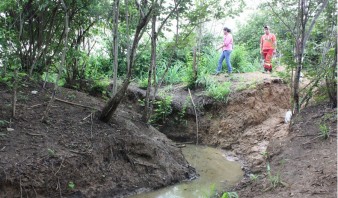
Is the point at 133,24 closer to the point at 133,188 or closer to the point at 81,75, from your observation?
the point at 81,75

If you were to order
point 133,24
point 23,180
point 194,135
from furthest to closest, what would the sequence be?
point 194,135
point 133,24
point 23,180


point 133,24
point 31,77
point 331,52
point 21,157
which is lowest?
point 21,157

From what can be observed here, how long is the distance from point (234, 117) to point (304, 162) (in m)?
4.01

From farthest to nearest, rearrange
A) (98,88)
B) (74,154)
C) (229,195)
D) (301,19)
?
1. (98,88)
2. (301,19)
3. (74,154)
4. (229,195)

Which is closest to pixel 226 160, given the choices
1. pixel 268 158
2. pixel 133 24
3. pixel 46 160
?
pixel 268 158

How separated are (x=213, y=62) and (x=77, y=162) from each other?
723cm

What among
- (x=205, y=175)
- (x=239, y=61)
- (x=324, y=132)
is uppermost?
(x=239, y=61)

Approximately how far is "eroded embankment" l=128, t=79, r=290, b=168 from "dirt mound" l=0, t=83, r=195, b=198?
7.19 ft

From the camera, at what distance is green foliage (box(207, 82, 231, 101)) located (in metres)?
8.44

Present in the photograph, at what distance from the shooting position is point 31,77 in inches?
232

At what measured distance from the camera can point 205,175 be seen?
5.93 metres

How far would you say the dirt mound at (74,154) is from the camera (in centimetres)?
397

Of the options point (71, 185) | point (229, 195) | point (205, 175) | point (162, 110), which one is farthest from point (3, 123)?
point (162, 110)

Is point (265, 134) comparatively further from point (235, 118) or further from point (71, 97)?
point (71, 97)
